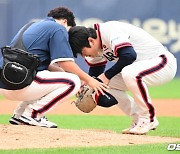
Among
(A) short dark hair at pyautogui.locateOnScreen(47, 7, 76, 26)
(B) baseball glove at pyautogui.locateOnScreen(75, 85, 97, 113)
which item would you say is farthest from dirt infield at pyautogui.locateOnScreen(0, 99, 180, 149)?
(A) short dark hair at pyautogui.locateOnScreen(47, 7, 76, 26)

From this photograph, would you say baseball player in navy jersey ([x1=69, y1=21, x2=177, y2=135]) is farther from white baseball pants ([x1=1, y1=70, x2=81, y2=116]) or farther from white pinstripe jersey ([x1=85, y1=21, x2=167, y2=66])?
white baseball pants ([x1=1, y1=70, x2=81, y2=116])

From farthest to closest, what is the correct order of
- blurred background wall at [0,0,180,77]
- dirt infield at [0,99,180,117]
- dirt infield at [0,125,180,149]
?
blurred background wall at [0,0,180,77], dirt infield at [0,99,180,117], dirt infield at [0,125,180,149]

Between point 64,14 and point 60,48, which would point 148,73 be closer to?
point 60,48

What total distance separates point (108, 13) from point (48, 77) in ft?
34.9

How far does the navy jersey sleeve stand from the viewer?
662 centimetres

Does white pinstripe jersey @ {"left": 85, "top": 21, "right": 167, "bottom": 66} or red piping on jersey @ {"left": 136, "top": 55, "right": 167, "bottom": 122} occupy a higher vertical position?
white pinstripe jersey @ {"left": 85, "top": 21, "right": 167, "bottom": 66}

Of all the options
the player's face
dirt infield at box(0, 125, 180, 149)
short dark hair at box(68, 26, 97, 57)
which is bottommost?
dirt infield at box(0, 125, 180, 149)

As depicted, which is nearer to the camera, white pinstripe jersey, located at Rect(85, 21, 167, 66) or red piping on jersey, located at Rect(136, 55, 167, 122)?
white pinstripe jersey, located at Rect(85, 21, 167, 66)

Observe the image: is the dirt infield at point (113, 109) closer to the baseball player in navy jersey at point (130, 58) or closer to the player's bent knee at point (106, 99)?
the baseball player in navy jersey at point (130, 58)

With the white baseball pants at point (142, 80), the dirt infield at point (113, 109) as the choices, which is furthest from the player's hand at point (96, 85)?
the dirt infield at point (113, 109)

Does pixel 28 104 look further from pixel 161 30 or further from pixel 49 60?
pixel 161 30

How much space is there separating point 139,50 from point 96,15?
1026 cm

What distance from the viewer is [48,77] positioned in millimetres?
6738

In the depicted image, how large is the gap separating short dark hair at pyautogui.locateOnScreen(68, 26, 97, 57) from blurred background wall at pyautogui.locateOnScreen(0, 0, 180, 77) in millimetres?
10125
